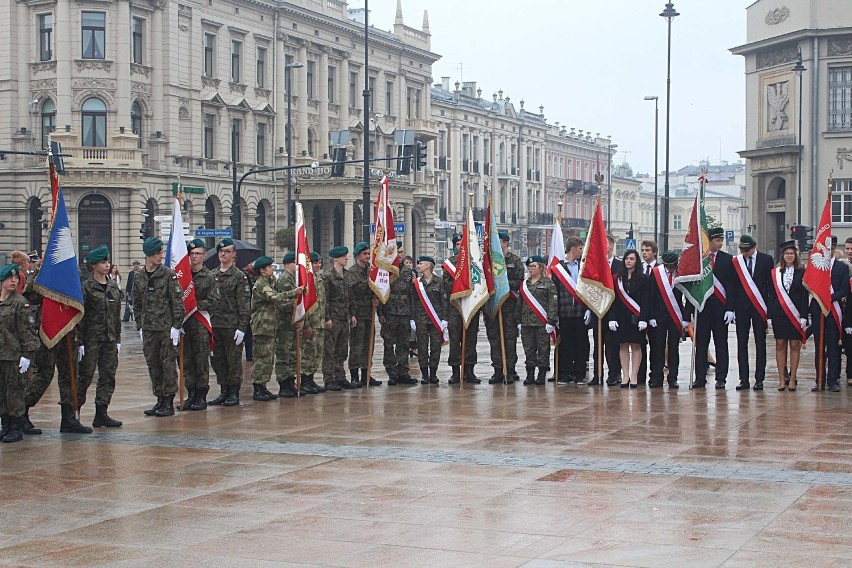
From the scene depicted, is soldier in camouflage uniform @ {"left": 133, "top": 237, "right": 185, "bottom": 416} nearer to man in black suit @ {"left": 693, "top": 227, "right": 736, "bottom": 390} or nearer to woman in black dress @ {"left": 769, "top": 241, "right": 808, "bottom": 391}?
man in black suit @ {"left": 693, "top": 227, "right": 736, "bottom": 390}

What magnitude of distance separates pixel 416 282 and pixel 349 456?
6.92 meters

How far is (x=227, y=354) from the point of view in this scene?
14953 mm

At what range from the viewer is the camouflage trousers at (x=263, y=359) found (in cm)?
1555

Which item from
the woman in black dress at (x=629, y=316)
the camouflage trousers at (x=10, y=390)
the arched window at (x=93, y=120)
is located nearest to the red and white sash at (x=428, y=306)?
the woman in black dress at (x=629, y=316)

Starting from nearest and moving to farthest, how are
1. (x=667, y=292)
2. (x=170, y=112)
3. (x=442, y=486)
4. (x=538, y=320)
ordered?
(x=442, y=486) → (x=667, y=292) → (x=538, y=320) → (x=170, y=112)

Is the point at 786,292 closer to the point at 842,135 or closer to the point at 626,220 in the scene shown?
the point at 842,135

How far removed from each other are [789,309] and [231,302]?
6.99m

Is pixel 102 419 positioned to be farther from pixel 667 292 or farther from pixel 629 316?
pixel 667 292

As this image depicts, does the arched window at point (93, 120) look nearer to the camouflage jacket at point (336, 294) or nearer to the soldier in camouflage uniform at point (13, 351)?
the camouflage jacket at point (336, 294)

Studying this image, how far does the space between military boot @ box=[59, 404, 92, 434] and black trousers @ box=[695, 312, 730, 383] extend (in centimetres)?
791

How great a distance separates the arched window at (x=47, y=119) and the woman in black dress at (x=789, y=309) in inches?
1621

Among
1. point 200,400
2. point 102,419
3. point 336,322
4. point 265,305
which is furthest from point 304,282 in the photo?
point 102,419

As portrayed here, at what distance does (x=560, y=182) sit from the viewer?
10481 cm

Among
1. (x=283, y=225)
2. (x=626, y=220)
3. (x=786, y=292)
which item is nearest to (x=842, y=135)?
(x=283, y=225)
